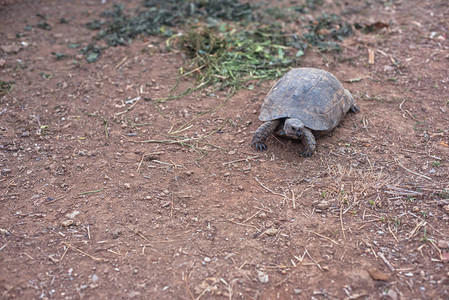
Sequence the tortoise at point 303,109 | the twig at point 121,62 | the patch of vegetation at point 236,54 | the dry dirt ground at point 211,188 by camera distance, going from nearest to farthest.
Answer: the dry dirt ground at point 211,188 → the tortoise at point 303,109 → the patch of vegetation at point 236,54 → the twig at point 121,62

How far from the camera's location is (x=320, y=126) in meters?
4.47

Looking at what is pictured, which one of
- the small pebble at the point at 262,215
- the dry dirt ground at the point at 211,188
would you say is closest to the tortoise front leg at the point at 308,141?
the dry dirt ground at the point at 211,188

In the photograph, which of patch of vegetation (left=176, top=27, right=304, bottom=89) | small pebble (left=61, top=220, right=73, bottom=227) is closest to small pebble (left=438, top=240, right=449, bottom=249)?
patch of vegetation (left=176, top=27, right=304, bottom=89)

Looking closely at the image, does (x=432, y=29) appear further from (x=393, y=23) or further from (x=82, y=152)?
(x=82, y=152)

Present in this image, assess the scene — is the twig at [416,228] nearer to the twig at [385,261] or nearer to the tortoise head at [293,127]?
the twig at [385,261]

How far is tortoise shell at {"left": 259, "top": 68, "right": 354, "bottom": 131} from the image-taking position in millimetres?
4504

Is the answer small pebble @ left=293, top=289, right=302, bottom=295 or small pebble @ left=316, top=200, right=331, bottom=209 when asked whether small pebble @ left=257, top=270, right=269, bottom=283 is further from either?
small pebble @ left=316, top=200, right=331, bottom=209

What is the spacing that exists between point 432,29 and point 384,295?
5.83m

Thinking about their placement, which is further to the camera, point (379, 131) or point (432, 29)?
point (432, 29)

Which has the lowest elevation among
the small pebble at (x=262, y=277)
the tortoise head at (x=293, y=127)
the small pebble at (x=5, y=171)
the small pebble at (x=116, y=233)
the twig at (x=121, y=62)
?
the small pebble at (x=262, y=277)

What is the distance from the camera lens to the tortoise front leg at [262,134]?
178 inches

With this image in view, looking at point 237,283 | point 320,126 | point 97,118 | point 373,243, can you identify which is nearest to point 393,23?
point 320,126

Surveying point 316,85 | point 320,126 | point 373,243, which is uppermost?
point 316,85

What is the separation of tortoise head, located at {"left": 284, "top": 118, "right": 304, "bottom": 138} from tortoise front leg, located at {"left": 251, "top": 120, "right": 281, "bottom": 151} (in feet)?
0.66
